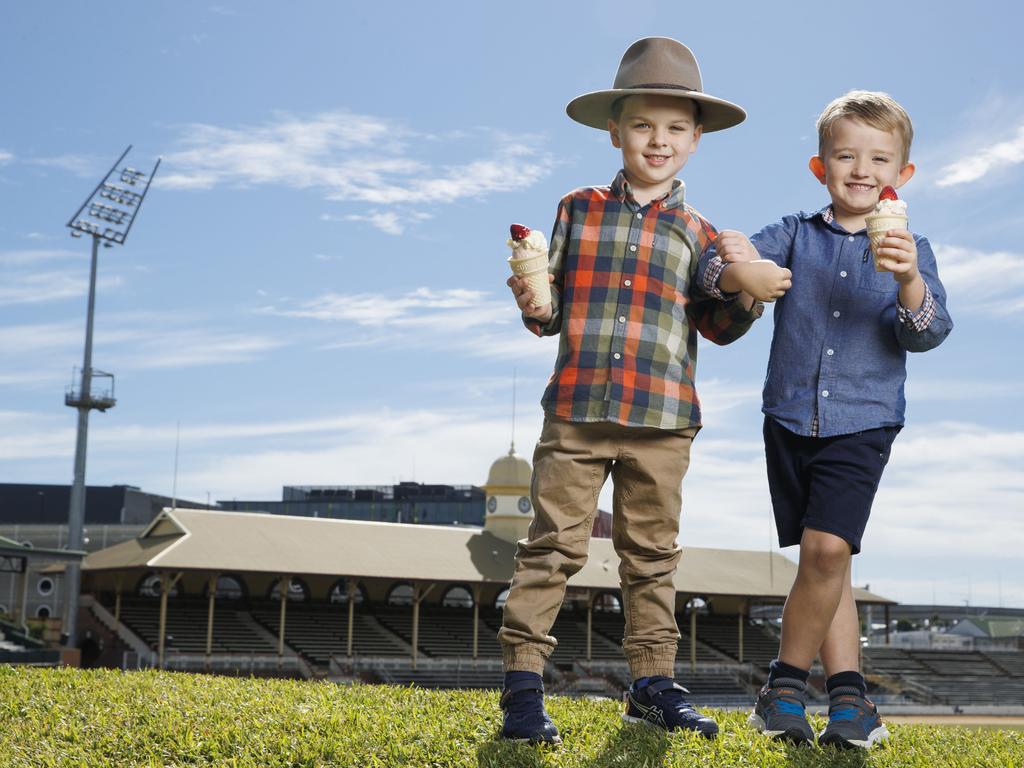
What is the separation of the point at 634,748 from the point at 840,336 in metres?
1.46

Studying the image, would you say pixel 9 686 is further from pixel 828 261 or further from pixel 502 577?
pixel 502 577

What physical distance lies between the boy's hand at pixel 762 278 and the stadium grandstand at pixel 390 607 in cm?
2297

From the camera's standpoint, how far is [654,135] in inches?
164

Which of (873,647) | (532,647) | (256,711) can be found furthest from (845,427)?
(873,647)

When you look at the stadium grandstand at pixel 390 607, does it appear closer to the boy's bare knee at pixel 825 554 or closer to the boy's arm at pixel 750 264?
the boy's arm at pixel 750 264

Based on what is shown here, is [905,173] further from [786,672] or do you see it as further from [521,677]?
[521,677]

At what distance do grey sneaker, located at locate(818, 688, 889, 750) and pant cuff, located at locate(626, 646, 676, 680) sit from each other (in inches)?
21.3

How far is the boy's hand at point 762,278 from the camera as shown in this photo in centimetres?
376

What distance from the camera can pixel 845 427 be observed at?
3.82 m

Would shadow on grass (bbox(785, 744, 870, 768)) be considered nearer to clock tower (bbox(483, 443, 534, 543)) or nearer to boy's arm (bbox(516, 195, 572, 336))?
boy's arm (bbox(516, 195, 572, 336))

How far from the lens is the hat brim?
409 cm

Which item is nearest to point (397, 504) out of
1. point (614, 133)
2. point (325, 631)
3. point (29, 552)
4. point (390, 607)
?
point (390, 607)

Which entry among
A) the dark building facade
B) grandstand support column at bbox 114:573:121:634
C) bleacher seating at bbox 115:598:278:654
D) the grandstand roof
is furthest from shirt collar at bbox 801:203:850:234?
the dark building facade

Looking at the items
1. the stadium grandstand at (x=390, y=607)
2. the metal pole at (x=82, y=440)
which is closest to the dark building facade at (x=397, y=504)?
the stadium grandstand at (x=390, y=607)
